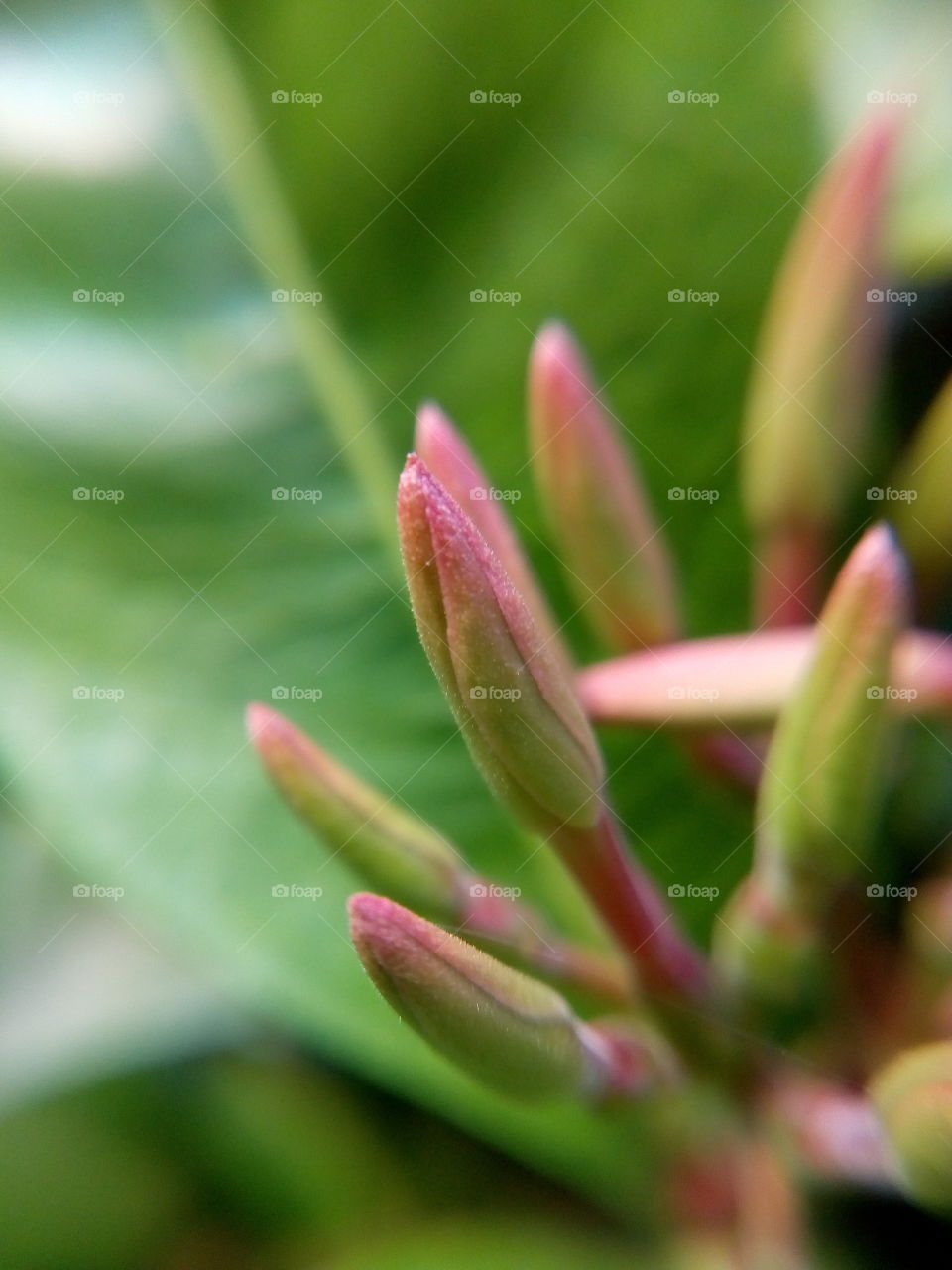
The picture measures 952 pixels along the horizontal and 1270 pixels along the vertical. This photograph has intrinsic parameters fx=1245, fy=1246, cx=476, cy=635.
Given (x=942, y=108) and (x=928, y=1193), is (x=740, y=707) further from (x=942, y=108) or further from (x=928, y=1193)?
(x=942, y=108)

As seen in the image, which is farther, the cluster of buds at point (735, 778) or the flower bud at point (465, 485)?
the flower bud at point (465, 485)

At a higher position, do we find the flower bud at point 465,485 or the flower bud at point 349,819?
Answer: the flower bud at point 465,485

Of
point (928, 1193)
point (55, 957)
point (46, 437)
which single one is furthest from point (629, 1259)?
point (46, 437)

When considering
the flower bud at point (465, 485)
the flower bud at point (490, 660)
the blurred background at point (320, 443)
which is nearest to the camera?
the flower bud at point (490, 660)

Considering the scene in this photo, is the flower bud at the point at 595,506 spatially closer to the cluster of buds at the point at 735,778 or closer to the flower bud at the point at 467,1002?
the cluster of buds at the point at 735,778

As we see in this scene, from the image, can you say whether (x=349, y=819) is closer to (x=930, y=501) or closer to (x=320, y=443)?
(x=930, y=501)

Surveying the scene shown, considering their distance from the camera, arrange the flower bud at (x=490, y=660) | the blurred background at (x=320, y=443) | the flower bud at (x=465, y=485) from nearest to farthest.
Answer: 1. the flower bud at (x=490, y=660)
2. the flower bud at (x=465, y=485)
3. the blurred background at (x=320, y=443)

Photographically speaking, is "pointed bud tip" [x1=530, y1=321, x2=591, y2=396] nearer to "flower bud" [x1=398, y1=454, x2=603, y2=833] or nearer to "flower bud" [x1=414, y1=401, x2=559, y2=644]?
"flower bud" [x1=414, y1=401, x2=559, y2=644]

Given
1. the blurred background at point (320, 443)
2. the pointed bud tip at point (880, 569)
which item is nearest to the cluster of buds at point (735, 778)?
the pointed bud tip at point (880, 569)
